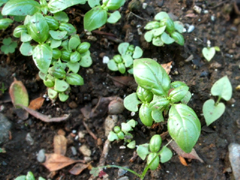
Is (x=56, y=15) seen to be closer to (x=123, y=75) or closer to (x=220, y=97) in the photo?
(x=123, y=75)

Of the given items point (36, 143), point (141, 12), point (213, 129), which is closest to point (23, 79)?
point (36, 143)

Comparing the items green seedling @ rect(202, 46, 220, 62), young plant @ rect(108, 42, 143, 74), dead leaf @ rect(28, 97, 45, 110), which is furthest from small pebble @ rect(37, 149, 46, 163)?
green seedling @ rect(202, 46, 220, 62)

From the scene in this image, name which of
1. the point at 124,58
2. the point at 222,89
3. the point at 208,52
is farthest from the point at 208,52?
the point at 124,58

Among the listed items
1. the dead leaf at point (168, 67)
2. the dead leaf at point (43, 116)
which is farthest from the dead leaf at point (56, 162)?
the dead leaf at point (168, 67)

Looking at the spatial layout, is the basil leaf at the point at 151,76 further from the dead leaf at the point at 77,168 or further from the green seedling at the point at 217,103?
the dead leaf at the point at 77,168

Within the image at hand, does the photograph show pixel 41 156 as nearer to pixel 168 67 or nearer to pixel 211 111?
pixel 168 67
